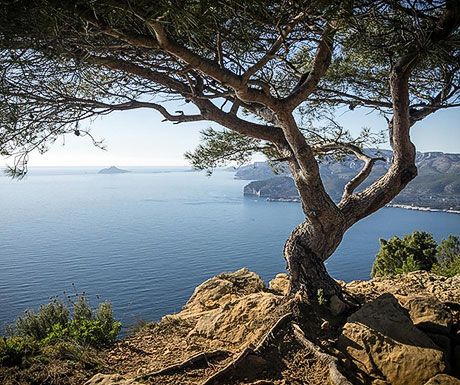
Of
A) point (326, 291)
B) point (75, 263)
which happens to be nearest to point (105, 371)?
point (326, 291)

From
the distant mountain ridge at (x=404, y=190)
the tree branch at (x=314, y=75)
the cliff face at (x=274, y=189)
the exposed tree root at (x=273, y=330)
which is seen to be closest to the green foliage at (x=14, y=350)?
the exposed tree root at (x=273, y=330)

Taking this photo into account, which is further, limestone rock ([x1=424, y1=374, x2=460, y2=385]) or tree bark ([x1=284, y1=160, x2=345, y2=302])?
tree bark ([x1=284, y1=160, x2=345, y2=302])

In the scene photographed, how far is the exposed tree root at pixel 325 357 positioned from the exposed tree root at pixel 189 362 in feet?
2.34

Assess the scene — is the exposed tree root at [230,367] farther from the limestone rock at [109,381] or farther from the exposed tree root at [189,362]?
the limestone rock at [109,381]

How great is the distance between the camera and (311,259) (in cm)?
375

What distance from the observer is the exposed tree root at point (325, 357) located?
2.36 m

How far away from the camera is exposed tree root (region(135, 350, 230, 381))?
2.56 m

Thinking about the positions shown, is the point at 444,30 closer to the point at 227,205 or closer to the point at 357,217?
the point at 357,217

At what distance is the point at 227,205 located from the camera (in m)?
62.4

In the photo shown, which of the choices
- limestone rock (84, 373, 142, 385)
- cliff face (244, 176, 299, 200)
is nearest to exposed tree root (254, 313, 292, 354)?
limestone rock (84, 373, 142, 385)

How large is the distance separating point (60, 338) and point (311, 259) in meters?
3.00

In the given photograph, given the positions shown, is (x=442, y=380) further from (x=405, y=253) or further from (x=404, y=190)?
(x=404, y=190)

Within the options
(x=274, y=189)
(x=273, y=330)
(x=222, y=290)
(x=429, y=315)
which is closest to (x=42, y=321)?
(x=222, y=290)

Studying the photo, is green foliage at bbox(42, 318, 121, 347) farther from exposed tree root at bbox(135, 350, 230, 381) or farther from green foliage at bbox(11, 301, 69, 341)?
exposed tree root at bbox(135, 350, 230, 381)
